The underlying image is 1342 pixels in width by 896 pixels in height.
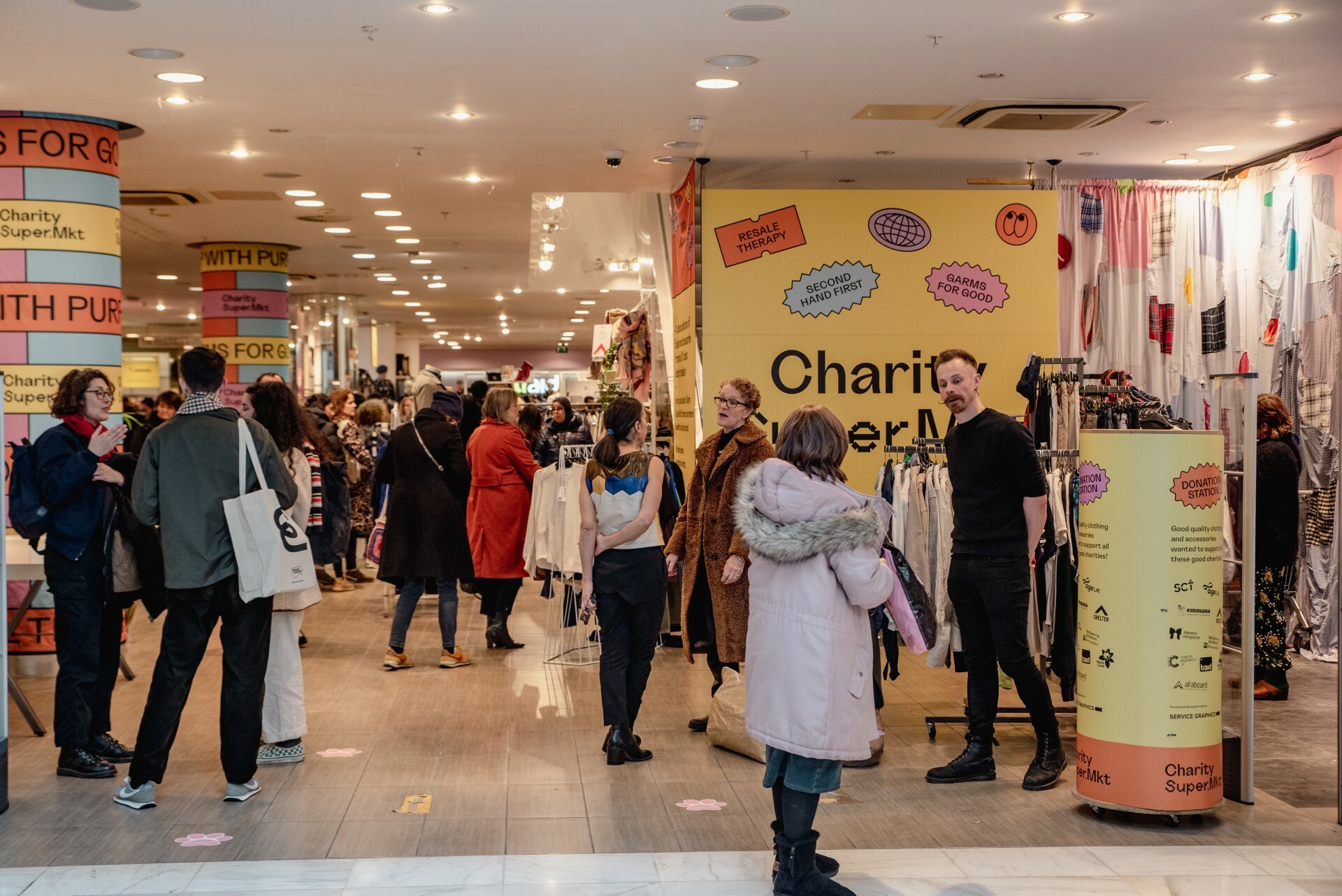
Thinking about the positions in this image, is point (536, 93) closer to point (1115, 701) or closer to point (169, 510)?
point (169, 510)

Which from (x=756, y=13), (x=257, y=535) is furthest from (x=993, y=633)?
(x=257, y=535)

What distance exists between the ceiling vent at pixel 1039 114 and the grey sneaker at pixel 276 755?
4558 millimetres

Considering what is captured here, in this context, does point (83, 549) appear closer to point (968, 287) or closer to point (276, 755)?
point (276, 755)

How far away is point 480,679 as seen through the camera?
6871 mm

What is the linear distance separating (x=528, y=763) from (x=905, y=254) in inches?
162

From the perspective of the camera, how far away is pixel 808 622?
3.49 metres

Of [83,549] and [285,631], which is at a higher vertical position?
[83,549]

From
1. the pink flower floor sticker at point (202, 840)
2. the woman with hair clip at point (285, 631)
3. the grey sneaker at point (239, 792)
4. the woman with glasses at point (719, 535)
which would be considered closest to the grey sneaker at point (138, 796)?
the grey sneaker at point (239, 792)

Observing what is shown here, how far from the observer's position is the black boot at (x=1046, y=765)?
4.75 m

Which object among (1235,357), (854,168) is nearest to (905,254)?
(854,168)

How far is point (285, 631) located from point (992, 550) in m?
2.80

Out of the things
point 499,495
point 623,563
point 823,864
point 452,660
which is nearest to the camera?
point 823,864

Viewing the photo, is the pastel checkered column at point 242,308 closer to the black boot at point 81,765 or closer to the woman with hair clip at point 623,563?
the black boot at point 81,765

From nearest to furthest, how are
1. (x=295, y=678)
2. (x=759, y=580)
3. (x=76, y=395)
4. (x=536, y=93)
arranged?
1. (x=759, y=580)
2. (x=76, y=395)
3. (x=295, y=678)
4. (x=536, y=93)
